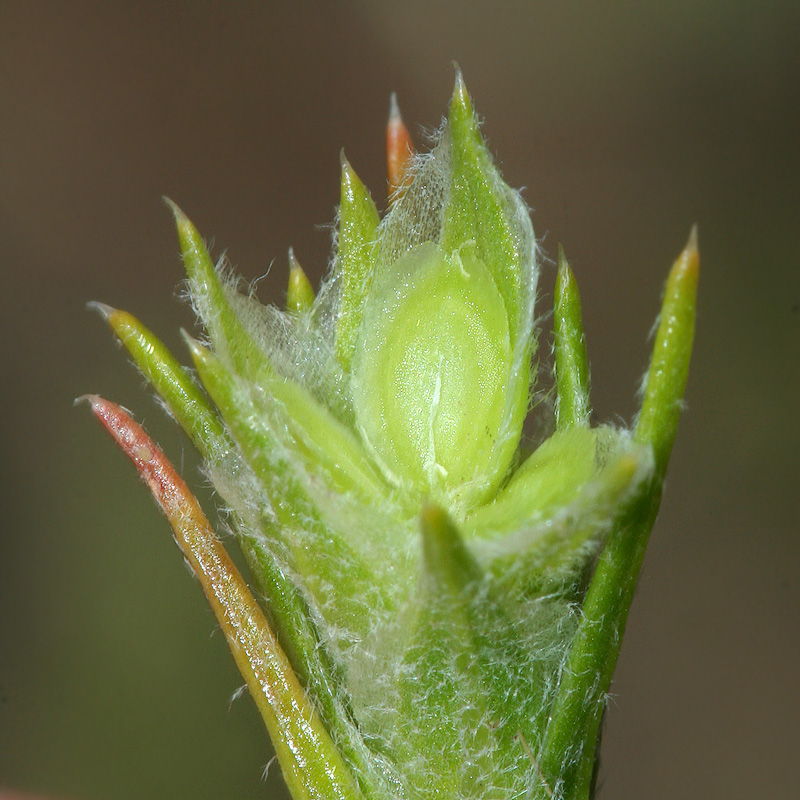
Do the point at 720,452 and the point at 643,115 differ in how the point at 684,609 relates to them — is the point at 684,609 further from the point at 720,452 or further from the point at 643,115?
the point at 643,115

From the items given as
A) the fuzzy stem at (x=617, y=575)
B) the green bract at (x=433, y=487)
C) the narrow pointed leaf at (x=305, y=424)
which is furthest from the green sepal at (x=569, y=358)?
the narrow pointed leaf at (x=305, y=424)

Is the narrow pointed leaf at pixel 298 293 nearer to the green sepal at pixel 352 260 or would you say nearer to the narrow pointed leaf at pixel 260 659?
the green sepal at pixel 352 260

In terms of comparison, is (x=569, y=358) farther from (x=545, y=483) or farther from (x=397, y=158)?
(x=397, y=158)

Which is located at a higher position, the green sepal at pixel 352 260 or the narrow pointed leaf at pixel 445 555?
the green sepal at pixel 352 260

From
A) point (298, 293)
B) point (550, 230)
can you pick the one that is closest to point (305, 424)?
point (298, 293)

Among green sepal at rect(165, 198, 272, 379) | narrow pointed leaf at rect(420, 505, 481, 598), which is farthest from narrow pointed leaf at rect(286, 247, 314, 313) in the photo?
narrow pointed leaf at rect(420, 505, 481, 598)

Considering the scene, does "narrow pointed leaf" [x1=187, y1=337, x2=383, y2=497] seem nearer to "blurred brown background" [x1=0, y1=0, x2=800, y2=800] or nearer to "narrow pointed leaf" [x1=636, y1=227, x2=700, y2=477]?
"narrow pointed leaf" [x1=636, y1=227, x2=700, y2=477]

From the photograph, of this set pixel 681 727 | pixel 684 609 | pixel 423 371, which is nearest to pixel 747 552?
pixel 684 609
